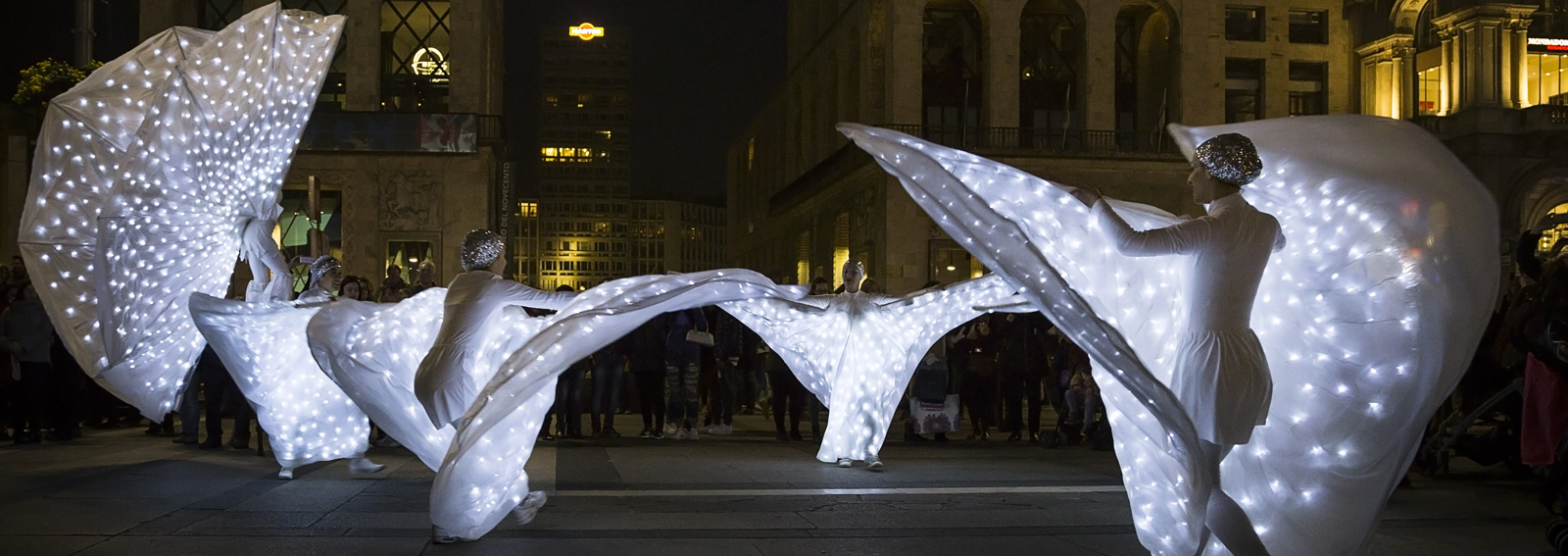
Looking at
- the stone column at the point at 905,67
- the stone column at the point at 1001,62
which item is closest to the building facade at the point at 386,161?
the stone column at the point at 905,67

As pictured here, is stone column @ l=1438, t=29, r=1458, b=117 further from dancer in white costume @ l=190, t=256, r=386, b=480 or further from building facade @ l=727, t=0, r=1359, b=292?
dancer in white costume @ l=190, t=256, r=386, b=480

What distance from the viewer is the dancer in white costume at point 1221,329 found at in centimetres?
528

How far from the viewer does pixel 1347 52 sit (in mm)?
45531

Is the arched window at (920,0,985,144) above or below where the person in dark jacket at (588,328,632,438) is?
above

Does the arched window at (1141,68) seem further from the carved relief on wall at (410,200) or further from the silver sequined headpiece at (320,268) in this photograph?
the silver sequined headpiece at (320,268)

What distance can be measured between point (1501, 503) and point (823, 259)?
43076mm

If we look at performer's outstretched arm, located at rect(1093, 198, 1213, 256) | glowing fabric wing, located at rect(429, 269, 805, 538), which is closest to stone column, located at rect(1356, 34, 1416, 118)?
glowing fabric wing, located at rect(429, 269, 805, 538)

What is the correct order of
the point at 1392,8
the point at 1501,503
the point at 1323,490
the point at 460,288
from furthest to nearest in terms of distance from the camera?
the point at 1392,8 < the point at 1501,503 < the point at 460,288 < the point at 1323,490

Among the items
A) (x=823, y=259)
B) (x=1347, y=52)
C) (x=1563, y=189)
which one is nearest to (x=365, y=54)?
(x=823, y=259)

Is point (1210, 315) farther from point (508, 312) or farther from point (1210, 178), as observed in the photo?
point (508, 312)

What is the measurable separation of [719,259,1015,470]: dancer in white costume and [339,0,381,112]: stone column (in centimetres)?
2887

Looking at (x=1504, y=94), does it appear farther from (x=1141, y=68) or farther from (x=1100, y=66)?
(x=1100, y=66)

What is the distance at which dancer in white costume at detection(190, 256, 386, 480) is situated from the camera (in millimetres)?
10141

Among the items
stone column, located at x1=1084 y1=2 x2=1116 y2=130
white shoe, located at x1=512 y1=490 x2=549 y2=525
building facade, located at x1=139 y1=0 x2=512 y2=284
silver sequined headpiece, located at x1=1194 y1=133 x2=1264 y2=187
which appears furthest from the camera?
stone column, located at x1=1084 y1=2 x2=1116 y2=130
